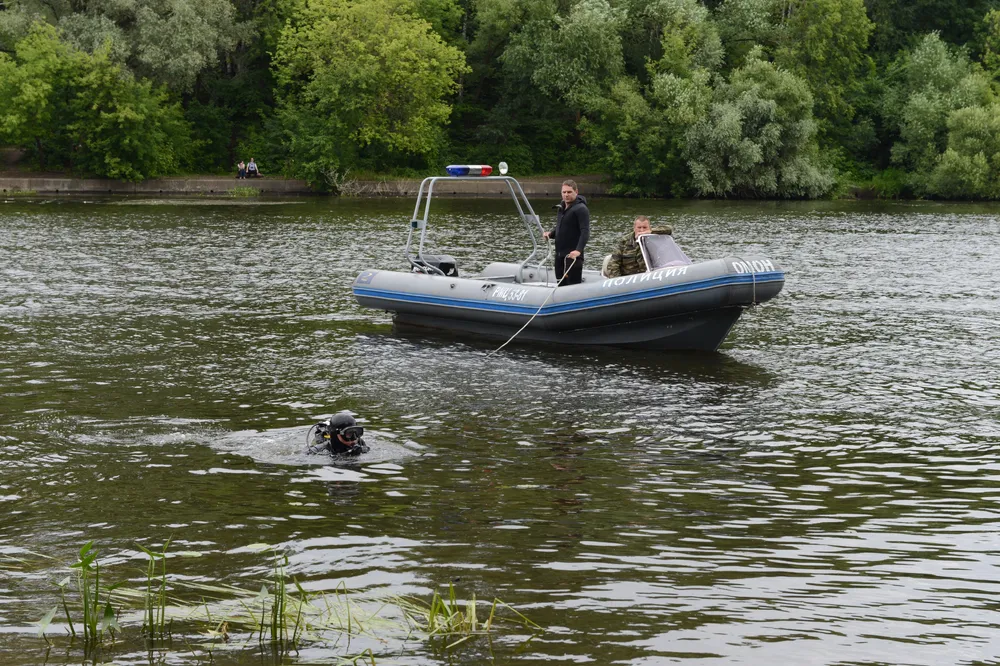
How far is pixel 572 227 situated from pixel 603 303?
1.06m

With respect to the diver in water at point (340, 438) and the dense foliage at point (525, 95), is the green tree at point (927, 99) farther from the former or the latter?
the diver in water at point (340, 438)

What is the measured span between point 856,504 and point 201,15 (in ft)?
157

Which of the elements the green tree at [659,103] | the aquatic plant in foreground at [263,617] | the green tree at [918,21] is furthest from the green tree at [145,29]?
the aquatic plant in foreground at [263,617]

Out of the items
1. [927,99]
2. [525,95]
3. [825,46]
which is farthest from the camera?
[525,95]

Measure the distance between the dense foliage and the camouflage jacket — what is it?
31335mm

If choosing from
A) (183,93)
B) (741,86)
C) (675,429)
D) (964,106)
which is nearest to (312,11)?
(183,93)

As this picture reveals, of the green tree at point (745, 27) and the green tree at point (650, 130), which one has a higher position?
the green tree at point (745, 27)

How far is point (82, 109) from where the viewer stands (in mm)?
49344

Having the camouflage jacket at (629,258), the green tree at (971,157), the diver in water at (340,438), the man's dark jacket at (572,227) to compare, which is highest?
the green tree at (971,157)

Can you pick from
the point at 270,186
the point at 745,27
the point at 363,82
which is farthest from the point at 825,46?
the point at 270,186

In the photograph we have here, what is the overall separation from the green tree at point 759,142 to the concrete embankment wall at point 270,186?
6.10 meters

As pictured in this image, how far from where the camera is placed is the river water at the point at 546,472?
5.75 meters

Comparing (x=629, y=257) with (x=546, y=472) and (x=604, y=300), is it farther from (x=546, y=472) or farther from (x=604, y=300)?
(x=546, y=472)

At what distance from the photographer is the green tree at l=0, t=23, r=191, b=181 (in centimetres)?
4791
